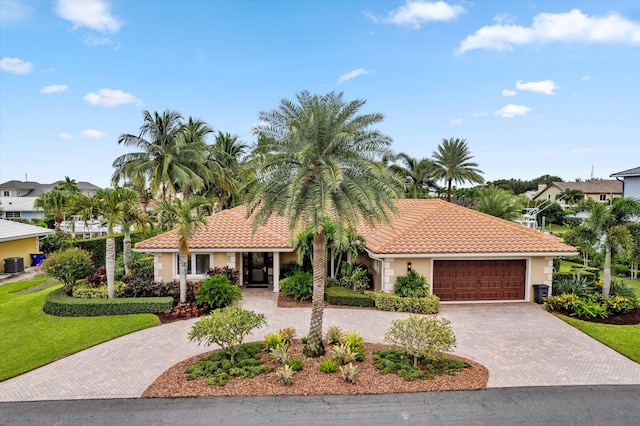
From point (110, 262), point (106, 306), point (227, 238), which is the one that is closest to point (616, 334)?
point (227, 238)

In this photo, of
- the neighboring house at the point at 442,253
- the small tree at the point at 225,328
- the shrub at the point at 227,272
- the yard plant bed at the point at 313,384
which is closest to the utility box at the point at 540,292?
the neighboring house at the point at 442,253

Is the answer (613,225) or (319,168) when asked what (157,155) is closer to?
(319,168)

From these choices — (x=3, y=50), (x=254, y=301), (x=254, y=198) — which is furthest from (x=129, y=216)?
(x=3, y=50)

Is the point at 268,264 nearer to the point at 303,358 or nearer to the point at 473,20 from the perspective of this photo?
the point at 303,358

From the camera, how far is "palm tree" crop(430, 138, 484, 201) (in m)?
37.1

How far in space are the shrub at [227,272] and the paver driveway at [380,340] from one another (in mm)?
3149

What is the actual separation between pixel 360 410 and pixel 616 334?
1139 cm

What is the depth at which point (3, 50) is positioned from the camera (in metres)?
18.9

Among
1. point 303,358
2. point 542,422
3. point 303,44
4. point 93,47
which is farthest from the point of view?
point 303,44

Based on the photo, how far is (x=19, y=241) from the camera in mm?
28438

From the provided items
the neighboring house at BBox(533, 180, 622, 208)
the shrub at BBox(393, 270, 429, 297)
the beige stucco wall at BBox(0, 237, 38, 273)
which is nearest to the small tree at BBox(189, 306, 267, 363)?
the shrub at BBox(393, 270, 429, 297)

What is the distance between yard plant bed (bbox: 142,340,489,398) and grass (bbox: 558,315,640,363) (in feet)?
18.8

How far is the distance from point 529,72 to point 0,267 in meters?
36.6

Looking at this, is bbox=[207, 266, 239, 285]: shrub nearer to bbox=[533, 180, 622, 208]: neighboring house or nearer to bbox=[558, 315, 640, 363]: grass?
bbox=[558, 315, 640, 363]: grass
